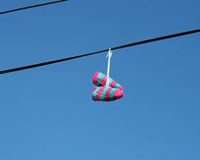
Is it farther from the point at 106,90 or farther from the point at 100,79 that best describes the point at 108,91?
the point at 100,79

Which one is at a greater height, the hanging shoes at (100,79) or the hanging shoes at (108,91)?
the hanging shoes at (100,79)

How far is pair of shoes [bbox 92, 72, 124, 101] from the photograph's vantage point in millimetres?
6938

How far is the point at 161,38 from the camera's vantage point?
17.1 ft

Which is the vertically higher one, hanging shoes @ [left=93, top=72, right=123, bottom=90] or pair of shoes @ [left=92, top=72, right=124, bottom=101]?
hanging shoes @ [left=93, top=72, right=123, bottom=90]

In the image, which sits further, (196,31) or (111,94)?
(111,94)

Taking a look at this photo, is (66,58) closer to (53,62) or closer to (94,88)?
(53,62)

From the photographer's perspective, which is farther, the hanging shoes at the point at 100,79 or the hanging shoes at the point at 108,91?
the hanging shoes at the point at 100,79

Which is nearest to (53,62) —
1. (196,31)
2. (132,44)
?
(132,44)

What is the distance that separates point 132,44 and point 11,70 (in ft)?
5.14

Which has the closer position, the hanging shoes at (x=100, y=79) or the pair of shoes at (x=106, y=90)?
the pair of shoes at (x=106, y=90)

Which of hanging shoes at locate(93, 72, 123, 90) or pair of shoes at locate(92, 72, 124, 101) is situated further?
hanging shoes at locate(93, 72, 123, 90)

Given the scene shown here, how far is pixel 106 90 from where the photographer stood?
700cm

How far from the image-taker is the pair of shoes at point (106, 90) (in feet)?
22.8

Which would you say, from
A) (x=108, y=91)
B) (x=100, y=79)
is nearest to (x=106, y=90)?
(x=108, y=91)
